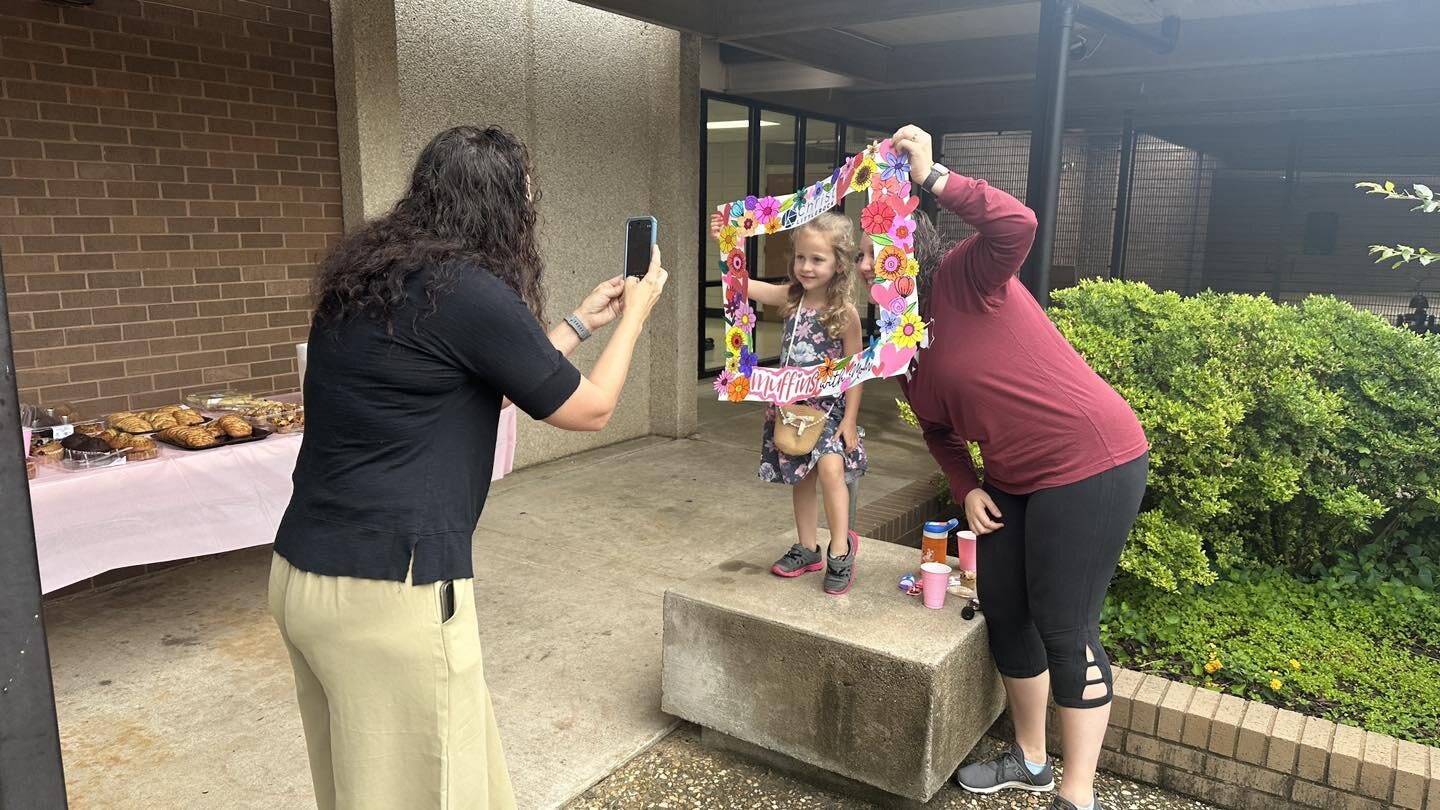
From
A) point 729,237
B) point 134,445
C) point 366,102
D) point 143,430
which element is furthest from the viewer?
point 366,102

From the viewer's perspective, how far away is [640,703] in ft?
10.9

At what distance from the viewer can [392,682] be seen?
68.6 inches

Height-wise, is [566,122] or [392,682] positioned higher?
[566,122]

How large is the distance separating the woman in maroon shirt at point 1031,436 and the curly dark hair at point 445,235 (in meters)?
1.02

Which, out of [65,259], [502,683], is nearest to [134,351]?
[65,259]

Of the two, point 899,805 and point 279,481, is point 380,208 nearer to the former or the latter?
point 279,481

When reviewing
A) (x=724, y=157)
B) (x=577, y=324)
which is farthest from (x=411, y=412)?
(x=724, y=157)

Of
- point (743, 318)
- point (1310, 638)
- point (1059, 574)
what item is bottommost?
point (1310, 638)

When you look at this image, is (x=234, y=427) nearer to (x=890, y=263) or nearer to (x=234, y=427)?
(x=234, y=427)

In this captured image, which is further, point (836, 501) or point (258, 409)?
point (258, 409)

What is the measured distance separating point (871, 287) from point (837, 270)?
1.27 ft

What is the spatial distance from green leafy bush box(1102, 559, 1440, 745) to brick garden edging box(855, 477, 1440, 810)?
0.21 m

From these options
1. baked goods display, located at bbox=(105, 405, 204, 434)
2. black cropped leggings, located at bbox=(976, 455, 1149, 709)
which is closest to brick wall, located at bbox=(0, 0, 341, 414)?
baked goods display, located at bbox=(105, 405, 204, 434)

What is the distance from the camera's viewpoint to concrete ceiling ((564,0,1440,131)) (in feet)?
22.1
